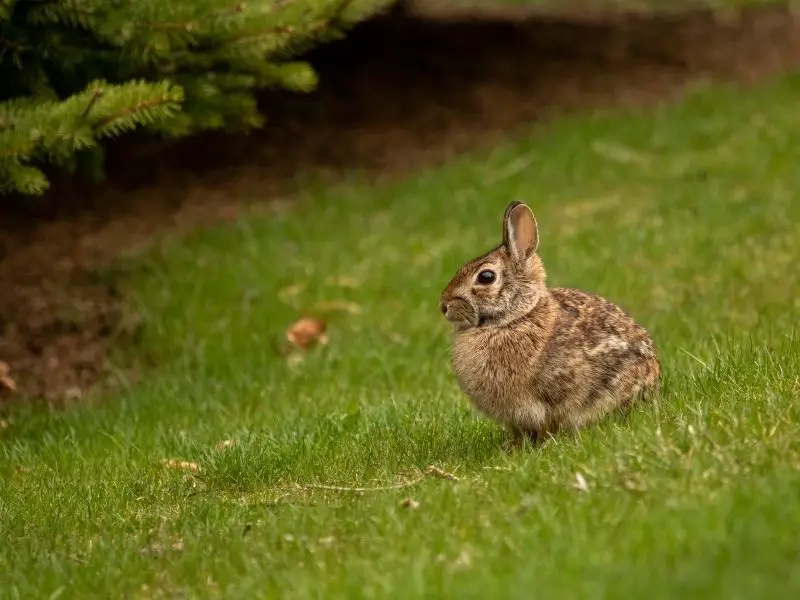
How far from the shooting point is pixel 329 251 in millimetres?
12617

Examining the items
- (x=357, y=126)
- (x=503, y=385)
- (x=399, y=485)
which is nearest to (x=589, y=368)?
(x=503, y=385)

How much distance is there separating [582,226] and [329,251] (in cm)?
231

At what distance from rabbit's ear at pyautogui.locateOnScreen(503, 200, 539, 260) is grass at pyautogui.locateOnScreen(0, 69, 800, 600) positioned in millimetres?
1022

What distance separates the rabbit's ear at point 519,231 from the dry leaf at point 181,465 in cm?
206

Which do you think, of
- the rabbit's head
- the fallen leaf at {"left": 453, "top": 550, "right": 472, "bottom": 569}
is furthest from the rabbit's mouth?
the fallen leaf at {"left": 453, "top": 550, "right": 472, "bottom": 569}

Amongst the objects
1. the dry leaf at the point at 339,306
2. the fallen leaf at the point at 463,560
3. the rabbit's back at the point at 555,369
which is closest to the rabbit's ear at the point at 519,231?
the rabbit's back at the point at 555,369

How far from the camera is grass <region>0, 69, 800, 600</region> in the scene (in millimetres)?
5215

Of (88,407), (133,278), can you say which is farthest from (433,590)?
(133,278)

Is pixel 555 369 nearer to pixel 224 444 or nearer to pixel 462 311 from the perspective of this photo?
pixel 462 311

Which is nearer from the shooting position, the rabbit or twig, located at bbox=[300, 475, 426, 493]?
twig, located at bbox=[300, 475, 426, 493]

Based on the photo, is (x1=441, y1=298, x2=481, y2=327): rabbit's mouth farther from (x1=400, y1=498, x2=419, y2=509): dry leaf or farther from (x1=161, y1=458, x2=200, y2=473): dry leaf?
(x1=161, y1=458, x2=200, y2=473): dry leaf

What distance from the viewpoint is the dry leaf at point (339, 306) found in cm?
1126

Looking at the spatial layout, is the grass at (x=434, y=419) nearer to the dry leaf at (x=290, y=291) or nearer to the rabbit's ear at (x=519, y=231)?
the dry leaf at (x=290, y=291)

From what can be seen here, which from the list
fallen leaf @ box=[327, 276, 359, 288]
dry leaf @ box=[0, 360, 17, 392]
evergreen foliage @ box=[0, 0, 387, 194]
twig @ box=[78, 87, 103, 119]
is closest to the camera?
twig @ box=[78, 87, 103, 119]
